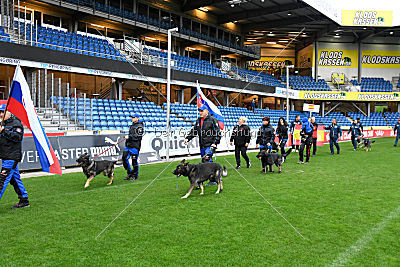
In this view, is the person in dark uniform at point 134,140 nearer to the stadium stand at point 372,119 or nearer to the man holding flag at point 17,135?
the man holding flag at point 17,135

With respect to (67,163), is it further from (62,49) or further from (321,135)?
(321,135)

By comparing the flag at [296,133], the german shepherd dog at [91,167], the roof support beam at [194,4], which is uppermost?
the roof support beam at [194,4]

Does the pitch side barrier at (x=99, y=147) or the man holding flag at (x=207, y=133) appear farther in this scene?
the pitch side barrier at (x=99, y=147)

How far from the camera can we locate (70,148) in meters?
11.6

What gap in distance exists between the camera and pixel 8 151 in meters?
5.92

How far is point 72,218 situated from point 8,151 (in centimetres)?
187

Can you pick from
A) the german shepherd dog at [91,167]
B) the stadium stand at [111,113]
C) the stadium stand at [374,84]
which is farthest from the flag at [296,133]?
the stadium stand at [374,84]

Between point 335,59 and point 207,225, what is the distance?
1956 inches

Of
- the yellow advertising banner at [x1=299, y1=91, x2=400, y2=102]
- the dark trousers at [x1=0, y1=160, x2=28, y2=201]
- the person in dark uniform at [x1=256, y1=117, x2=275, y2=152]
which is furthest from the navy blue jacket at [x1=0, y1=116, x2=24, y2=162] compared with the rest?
the yellow advertising banner at [x1=299, y1=91, x2=400, y2=102]

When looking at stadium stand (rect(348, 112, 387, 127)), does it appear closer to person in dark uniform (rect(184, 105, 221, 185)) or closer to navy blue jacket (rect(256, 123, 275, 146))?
navy blue jacket (rect(256, 123, 275, 146))

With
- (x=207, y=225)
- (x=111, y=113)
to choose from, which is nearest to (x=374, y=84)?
(x=111, y=113)

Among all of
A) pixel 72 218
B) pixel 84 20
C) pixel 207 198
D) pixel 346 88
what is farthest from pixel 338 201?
pixel 346 88

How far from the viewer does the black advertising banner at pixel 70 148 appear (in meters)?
10.6

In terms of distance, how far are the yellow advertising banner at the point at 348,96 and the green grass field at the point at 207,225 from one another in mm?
35011
